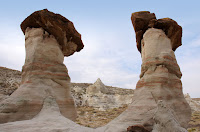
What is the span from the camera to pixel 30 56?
7.53 meters

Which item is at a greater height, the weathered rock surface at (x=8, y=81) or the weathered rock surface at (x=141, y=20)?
the weathered rock surface at (x=141, y=20)

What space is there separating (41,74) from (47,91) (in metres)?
0.87

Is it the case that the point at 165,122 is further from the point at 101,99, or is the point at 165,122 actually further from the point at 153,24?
the point at 101,99

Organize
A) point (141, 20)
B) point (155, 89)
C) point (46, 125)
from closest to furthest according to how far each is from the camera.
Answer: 1. point (46, 125)
2. point (155, 89)
3. point (141, 20)

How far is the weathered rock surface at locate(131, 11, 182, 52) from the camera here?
8.23 meters

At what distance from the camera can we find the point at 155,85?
6.69 m

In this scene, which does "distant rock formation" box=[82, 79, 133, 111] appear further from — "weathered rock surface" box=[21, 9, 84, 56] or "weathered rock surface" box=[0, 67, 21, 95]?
"weathered rock surface" box=[21, 9, 84, 56]

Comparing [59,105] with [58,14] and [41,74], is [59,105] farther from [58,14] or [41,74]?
[58,14]

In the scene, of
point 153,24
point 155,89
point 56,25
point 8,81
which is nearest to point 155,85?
point 155,89

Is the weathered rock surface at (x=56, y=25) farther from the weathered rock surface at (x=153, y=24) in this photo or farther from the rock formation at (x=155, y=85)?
the rock formation at (x=155, y=85)

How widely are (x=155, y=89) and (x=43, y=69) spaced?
5.19 m

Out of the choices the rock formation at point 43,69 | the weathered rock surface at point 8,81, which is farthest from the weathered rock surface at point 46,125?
the weathered rock surface at point 8,81

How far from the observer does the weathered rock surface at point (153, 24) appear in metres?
8.23

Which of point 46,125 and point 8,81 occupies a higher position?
point 8,81
